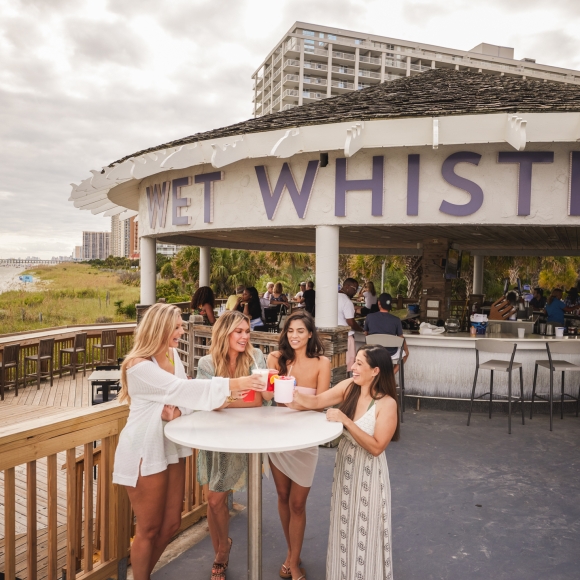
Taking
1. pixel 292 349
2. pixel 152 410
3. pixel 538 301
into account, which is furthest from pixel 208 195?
pixel 538 301

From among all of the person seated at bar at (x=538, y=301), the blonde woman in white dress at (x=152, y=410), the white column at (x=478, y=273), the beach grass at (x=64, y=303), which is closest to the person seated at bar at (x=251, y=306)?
the blonde woman in white dress at (x=152, y=410)

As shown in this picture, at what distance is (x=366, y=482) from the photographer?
102 inches

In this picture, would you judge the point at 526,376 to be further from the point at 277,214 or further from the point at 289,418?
the point at 289,418

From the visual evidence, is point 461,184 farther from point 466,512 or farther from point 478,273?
point 478,273

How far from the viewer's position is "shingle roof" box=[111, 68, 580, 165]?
19.7ft

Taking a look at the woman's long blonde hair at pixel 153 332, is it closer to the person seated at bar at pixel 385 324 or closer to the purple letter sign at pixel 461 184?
the person seated at bar at pixel 385 324

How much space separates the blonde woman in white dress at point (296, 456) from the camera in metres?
2.91

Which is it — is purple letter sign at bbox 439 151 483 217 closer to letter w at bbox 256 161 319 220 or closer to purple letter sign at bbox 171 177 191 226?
letter w at bbox 256 161 319 220

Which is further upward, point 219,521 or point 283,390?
point 283,390

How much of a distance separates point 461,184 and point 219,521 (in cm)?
498

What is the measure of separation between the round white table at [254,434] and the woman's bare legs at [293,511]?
0.29m

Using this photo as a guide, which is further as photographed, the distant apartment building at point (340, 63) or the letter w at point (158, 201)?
the distant apartment building at point (340, 63)

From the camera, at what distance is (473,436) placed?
19.1 ft

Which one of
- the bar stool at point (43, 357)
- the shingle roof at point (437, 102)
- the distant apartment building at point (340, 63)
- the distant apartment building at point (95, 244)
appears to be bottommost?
the bar stool at point (43, 357)
